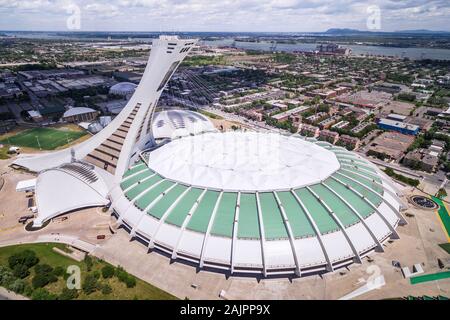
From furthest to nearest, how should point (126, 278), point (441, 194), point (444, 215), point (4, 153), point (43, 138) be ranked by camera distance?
point (43, 138) < point (4, 153) < point (441, 194) < point (444, 215) < point (126, 278)

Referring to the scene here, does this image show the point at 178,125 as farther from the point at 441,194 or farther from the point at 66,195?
the point at 441,194

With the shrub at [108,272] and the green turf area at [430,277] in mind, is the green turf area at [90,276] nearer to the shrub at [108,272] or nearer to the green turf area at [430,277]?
the shrub at [108,272]

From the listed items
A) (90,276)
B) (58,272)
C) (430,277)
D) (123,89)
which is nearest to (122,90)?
(123,89)

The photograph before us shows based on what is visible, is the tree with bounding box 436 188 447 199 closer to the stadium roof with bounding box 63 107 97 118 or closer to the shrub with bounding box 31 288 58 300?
the shrub with bounding box 31 288 58 300

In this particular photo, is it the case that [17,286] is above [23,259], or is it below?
below

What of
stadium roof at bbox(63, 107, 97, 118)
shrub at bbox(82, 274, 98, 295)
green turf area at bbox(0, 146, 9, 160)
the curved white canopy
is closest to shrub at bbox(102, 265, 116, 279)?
shrub at bbox(82, 274, 98, 295)
